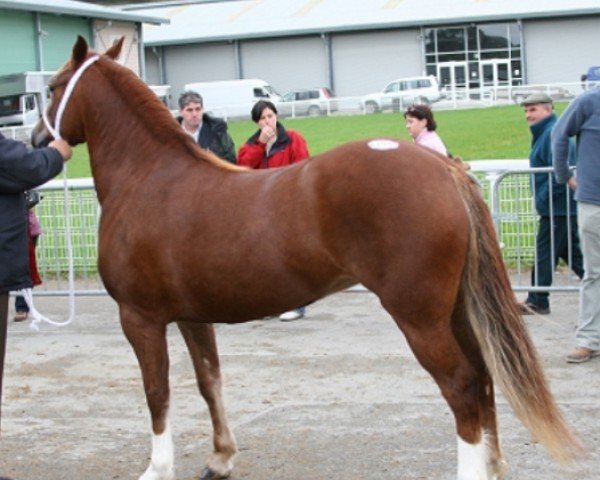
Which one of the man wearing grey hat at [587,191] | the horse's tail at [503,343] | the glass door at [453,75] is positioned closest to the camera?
the horse's tail at [503,343]

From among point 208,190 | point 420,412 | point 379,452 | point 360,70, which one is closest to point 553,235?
point 420,412

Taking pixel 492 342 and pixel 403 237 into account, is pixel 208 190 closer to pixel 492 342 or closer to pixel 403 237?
pixel 403 237

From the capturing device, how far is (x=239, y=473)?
18.2 feet

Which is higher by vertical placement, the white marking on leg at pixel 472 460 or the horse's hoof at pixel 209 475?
the white marking on leg at pixel 472 460

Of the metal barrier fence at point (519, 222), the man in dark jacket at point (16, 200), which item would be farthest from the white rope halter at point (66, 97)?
the metal barrier fence at point (519, 222)

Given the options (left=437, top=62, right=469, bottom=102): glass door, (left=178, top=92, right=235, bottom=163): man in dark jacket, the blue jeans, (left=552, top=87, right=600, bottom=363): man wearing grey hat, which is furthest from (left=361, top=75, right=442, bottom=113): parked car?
(left=552, top=87, right=600, bottom=363): man wearing grey hat

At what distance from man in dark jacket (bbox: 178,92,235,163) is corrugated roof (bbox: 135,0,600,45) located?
4823cm

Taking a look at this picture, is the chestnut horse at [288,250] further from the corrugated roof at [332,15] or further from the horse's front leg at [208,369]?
the corrugated roof at [332,15]

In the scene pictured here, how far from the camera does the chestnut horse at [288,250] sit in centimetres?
464

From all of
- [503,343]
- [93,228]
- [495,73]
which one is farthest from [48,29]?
[503,343]

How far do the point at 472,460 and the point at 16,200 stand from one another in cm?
252

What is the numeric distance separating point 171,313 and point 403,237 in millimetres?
1302

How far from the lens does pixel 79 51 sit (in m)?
5.53

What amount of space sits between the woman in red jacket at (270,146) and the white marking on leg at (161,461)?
4.19 m
